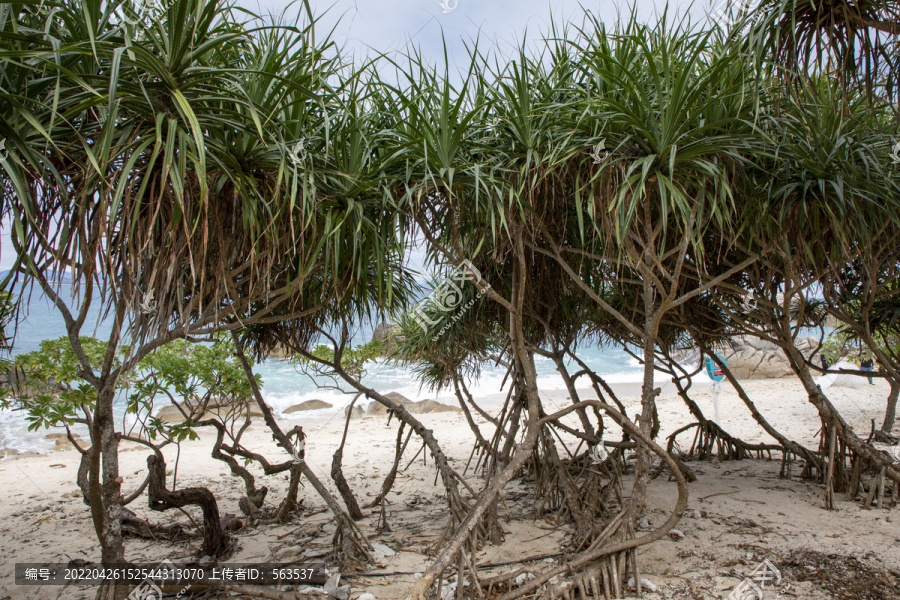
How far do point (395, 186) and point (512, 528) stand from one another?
241cm

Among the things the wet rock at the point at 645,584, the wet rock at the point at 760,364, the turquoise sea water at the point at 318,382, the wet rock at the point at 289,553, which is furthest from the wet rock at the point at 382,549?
the wet rock at the point at 760,364

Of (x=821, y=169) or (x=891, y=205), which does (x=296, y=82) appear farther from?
(x=891, y=205)

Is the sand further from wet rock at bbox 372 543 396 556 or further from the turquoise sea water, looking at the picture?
the turquoise sea water

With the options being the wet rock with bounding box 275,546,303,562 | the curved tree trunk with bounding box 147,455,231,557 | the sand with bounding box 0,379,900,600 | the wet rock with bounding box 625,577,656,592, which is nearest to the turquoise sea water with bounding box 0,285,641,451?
the sand with bounding box 0,379,900,600

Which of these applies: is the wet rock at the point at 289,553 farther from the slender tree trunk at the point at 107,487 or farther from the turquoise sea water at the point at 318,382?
the turquoise sea water at the point at 318,382

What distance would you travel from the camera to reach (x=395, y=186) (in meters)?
2.60

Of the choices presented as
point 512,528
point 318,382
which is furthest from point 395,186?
point 318,382

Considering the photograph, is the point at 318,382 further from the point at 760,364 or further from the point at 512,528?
the point at 512,528

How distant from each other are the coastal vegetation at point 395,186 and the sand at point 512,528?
203 mm

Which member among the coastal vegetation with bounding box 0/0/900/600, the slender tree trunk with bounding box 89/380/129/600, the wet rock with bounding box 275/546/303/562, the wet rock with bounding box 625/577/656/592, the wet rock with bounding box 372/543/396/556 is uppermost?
the coastal vegetation with bounding box 0/0/900/600

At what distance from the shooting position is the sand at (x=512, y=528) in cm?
278

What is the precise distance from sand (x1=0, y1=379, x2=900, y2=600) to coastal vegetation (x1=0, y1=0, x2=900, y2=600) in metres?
0.20

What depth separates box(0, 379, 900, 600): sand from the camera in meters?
2.78

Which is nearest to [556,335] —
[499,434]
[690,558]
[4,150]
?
[499,434]
